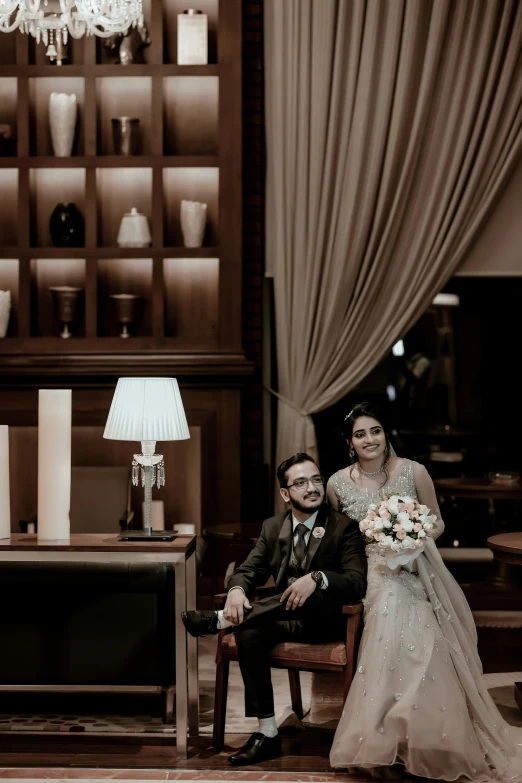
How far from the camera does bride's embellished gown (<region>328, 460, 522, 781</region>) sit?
3.16 meters

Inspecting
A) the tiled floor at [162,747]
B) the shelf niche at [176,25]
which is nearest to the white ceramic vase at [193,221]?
the shelf niche at [176,25]

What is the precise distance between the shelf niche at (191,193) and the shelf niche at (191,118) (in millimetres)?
143

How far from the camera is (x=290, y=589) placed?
3.47m

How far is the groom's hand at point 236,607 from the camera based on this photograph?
137 inches

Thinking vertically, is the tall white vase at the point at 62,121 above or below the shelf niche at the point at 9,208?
above

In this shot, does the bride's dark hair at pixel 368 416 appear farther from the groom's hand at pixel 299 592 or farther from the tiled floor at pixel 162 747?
the tiled floor at pixel 162 747

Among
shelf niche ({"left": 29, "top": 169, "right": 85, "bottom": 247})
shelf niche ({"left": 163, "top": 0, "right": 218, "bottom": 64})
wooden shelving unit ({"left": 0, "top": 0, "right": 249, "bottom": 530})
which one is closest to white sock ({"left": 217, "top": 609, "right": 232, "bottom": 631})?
wooden shelving unit ({"left": 0, "top": 0, "right": 249, "bottom": 530})

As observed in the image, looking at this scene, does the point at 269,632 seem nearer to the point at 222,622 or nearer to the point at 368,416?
the point at 222,622

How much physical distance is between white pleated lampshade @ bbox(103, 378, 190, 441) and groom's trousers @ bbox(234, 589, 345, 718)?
74 centimetres

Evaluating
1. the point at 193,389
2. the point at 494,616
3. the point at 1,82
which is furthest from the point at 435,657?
the point at 1,82

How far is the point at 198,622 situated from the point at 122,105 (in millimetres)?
3475

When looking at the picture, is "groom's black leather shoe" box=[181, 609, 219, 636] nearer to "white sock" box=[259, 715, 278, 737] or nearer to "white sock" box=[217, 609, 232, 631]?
"white sock" box=[217, 609, 232, 631]

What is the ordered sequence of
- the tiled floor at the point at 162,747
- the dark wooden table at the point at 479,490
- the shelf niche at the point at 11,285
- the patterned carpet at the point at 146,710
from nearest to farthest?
the tiled floor at the point at 162,747 < the patterned carpet at the point at 146,710 < the dark wooden table at the point at 479,490 < the shelf niche at the point at 11,285

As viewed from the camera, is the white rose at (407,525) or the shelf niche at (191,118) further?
the shelf niche at (191,118)
